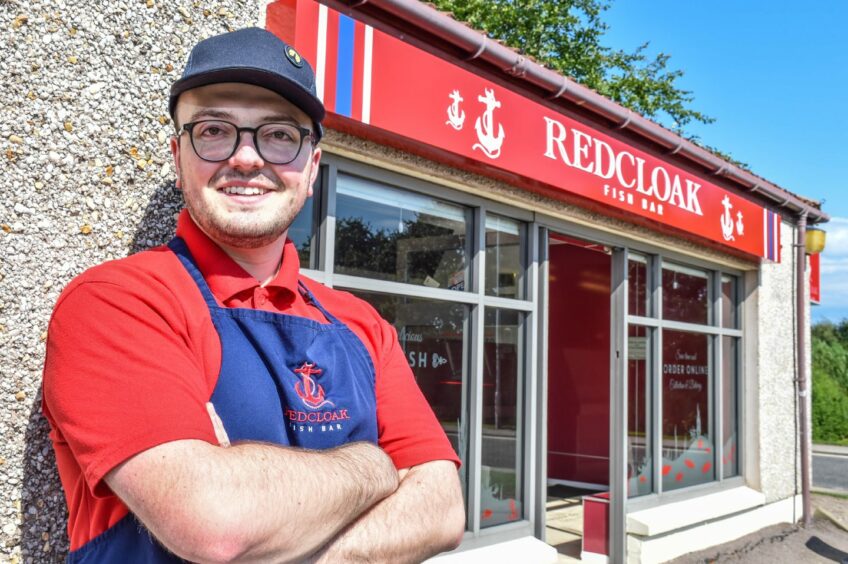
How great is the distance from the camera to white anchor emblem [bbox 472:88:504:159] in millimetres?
3977

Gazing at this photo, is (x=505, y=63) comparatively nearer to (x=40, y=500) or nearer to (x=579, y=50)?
(x=40, y=500)

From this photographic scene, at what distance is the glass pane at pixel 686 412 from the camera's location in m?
6.64

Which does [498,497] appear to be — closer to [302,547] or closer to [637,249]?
[637,249]

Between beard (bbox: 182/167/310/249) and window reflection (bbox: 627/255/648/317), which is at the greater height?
window reflection (bbox: 627/255/648/317)

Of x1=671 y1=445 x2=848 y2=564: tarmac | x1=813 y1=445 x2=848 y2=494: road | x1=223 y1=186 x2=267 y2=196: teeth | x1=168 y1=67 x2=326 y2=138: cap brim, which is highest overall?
x1=168 y1=67 x2=326 y2=138: cap brim

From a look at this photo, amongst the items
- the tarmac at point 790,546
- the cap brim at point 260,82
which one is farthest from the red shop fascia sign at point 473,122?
the tarmac at point 790,546

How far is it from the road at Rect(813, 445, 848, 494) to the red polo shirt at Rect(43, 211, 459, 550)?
12533 millimetres

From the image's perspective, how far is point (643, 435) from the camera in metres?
6.29

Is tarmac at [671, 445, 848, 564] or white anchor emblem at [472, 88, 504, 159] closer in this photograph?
white anchor emblem at [472, 88, 504, 159]

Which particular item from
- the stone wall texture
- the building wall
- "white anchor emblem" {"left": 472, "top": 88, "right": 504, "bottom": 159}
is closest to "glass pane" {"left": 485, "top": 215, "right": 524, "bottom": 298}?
"white anchor emblem" {"left": 472, "top": 88, "right": 504, "bottom": 159}

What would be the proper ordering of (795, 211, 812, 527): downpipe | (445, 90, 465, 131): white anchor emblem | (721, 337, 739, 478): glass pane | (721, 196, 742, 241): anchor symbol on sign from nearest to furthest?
(445, 90, 465, 131): white anchor emblem → (721, 196, 742, 241): anchor symbol on sign → (721, 337, 739, 478): glass pane → (795, 211, 812, 527): downpipe

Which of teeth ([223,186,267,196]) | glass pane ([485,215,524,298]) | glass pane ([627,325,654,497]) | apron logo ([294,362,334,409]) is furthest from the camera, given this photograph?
A: glass pane ([627,325,654,497])

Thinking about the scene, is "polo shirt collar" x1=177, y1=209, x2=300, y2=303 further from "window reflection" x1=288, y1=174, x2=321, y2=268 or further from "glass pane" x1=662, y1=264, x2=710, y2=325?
"glass pane" x1=662, y1=264, x2=710, y2=325

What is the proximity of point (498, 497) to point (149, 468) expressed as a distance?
140 inches
